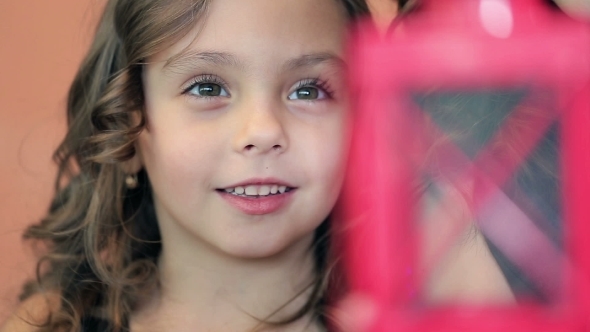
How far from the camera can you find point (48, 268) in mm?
802

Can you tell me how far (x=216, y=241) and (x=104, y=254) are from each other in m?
0.19

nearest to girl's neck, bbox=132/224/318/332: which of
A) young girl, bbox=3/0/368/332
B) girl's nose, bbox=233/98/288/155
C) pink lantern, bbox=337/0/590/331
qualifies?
young girl, bbox=3/0/368/332

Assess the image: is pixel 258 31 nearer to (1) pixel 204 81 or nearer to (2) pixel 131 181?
(1) pixel 204 81

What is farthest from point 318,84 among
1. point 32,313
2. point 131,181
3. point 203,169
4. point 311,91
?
point 32,313

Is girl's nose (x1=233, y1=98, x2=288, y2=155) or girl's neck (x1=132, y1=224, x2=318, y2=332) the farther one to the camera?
girl's neck (x1=132, y1=224, x2=318, y2=332)

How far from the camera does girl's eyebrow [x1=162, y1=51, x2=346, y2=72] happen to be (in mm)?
598

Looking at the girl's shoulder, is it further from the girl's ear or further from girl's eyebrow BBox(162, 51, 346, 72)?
girl's eyebrow BBox(162, 51, 346, 72)

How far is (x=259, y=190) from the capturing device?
614mm

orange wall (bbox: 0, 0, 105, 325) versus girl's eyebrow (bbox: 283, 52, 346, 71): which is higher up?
girl's eyebrow (bbox: 283, 52, 346, 71)

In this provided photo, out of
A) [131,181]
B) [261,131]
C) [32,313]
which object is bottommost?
[32,313]

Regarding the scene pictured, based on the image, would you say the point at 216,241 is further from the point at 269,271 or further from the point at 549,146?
the point at 549,146

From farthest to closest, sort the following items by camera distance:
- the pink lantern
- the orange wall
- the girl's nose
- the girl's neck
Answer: the orange wall → the girl's neck → the girl's nose → the pink lantern

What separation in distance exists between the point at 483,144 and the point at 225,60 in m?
0.26

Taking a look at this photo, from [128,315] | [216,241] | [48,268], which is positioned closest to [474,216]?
[216,241]
